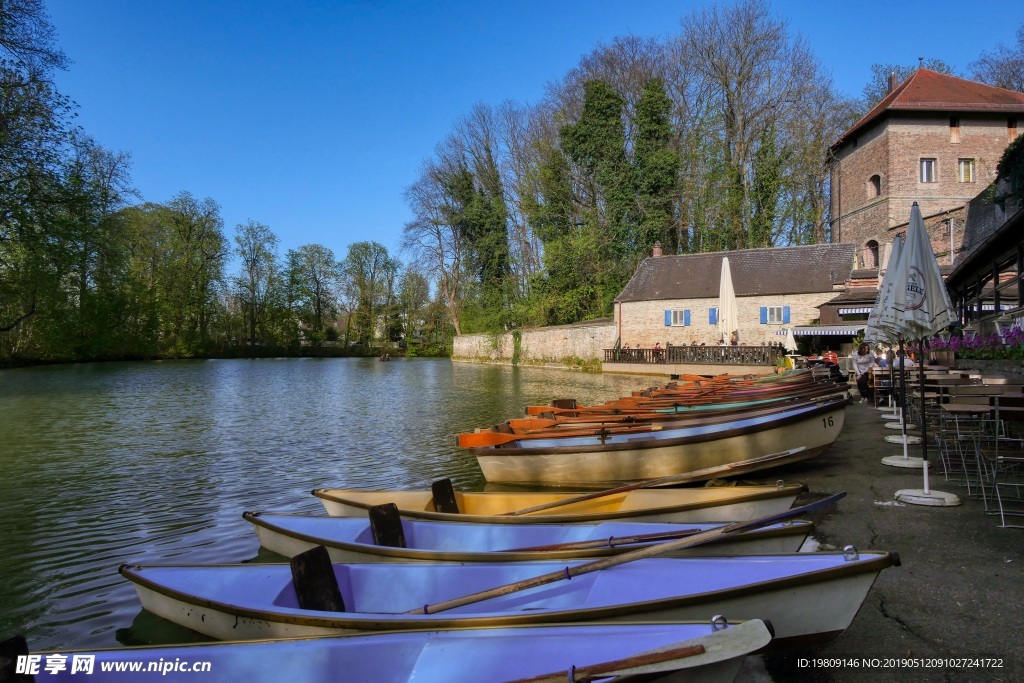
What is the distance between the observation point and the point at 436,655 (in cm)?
286

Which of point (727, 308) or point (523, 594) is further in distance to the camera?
point (727, 308)

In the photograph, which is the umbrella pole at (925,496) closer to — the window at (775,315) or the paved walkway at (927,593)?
the paved walkway at (927,593)

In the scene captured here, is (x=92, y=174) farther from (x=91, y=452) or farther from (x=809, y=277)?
(x=809, y=277)

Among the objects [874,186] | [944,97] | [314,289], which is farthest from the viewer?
[314,289]

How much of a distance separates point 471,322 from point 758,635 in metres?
51.3

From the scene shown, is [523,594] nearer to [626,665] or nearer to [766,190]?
[626,665]

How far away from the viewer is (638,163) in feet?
140

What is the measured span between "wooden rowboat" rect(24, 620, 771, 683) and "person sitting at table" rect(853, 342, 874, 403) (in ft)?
51.2

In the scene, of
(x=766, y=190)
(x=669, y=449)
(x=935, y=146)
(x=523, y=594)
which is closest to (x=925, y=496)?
(x=669, y=449)

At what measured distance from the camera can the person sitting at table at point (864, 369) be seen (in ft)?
→ 52.5

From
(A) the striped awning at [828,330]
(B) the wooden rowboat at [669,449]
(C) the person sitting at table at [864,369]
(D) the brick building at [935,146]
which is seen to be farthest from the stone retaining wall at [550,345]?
(B) the wooden rowboat at [669,449]

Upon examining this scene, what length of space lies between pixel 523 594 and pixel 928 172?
39.3m

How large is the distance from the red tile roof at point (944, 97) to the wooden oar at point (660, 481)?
108ft

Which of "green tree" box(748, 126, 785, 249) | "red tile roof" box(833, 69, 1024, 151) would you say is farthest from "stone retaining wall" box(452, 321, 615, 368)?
"red tile roof" box(833, 69, 1024, 151)
